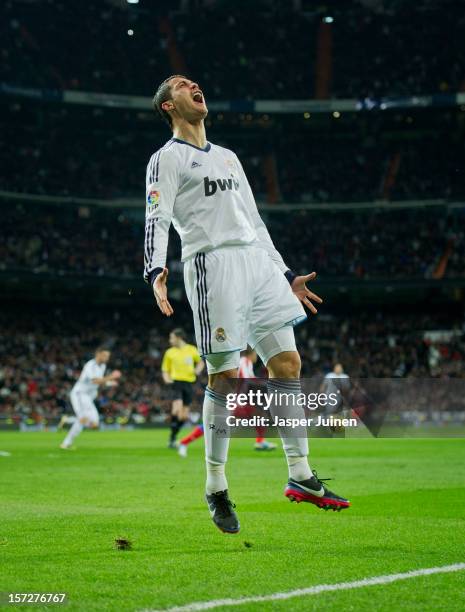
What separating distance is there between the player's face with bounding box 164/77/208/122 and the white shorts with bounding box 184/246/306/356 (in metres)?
0.97

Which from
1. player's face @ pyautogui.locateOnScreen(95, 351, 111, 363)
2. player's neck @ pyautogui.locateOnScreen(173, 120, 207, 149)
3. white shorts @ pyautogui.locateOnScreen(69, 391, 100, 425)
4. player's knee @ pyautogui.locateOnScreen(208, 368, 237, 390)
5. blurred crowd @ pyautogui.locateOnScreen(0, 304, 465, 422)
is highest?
player's neck @ pyautogui.locateOnScreen(173, 120, 207, 149)

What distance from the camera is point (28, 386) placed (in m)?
40.0

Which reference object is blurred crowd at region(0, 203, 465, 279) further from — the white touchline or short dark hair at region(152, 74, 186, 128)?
the white touchline

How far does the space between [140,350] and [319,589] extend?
40.7m

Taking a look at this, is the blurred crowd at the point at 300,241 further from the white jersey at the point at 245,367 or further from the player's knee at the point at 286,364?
the player's knee at the point at 286,364

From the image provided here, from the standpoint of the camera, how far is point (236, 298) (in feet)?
19.7

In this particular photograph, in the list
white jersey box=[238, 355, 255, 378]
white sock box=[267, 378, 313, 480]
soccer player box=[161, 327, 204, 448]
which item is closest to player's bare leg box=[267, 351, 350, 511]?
white sock box=[267, 378, 313, 480]

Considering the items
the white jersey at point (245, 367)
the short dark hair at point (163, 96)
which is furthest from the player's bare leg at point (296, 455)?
the white jersey at point (245, 367)

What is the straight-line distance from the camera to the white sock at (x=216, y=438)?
6051 millimetres

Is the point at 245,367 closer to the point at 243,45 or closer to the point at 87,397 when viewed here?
the point at 87,397

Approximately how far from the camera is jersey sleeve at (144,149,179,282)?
5.93 meters

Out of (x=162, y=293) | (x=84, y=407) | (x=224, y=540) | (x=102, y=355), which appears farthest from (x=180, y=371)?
(x=162, y=293)

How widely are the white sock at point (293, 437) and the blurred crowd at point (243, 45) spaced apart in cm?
4237

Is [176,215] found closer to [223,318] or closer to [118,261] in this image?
[223,318]
